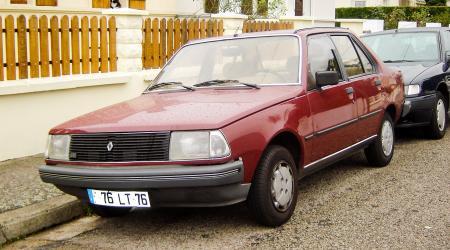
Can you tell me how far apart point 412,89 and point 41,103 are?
5.00 meters

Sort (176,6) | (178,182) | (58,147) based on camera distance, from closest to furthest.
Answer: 1. (178,182)
2. (58,147)
3. (176,6)

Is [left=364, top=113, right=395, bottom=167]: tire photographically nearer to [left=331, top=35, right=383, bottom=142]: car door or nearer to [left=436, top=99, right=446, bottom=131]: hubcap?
[left=331, top=35, right=383, bottom=142]: car door

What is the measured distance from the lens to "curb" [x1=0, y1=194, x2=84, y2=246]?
516cm

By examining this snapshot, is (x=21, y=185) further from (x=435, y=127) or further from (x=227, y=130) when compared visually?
(x=435, y=127)

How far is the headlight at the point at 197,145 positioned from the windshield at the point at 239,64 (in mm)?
1242

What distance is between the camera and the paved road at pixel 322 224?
4.73m

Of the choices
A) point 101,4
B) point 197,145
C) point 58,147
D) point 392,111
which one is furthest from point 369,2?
point 197,145

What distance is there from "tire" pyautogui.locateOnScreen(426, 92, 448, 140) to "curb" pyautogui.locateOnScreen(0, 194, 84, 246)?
17.2 feet

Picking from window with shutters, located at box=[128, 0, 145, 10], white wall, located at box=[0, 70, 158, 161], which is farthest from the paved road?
window with shutters, located at box=[128, 0, 145, 10]

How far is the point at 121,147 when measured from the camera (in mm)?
4672

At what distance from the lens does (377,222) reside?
5125mm

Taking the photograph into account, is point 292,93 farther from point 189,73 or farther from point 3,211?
point 3,211

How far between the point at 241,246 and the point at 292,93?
147cm

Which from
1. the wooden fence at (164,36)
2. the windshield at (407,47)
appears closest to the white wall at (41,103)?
the wooden fence at (164,36)
